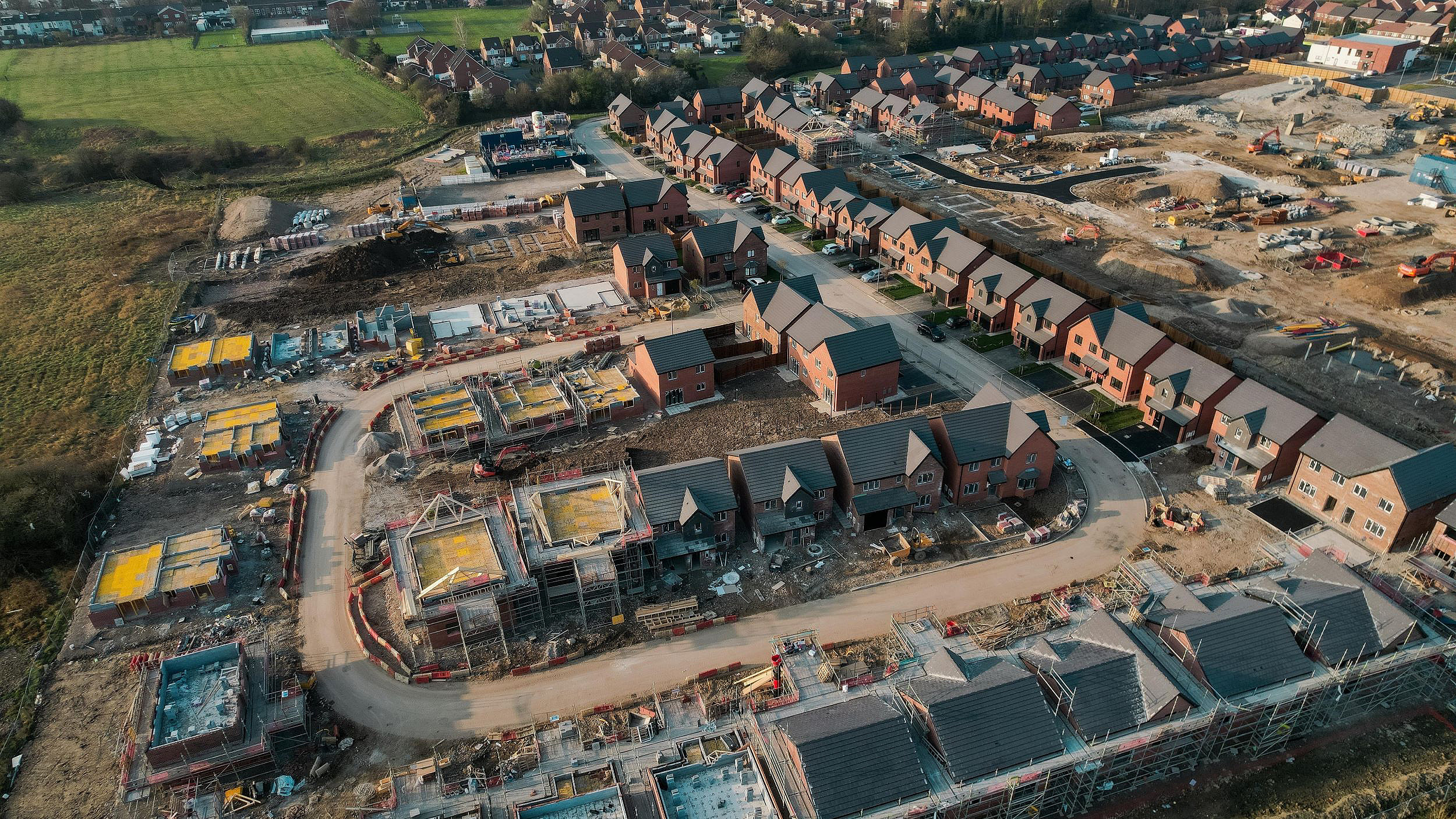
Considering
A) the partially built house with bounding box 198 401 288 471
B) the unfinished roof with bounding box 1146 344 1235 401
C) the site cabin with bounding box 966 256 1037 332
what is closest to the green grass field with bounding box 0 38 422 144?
the partially built house with bounding box 198 401 288 471

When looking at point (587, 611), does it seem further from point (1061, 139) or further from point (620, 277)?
point (1061, 139)

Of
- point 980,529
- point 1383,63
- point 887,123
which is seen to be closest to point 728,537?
point 980,529

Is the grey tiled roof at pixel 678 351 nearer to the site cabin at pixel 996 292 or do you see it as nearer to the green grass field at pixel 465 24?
the site cabin at pixel 996 292

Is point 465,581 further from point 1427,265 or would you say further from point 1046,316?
point 1427,265

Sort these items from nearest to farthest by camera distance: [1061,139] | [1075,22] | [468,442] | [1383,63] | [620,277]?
[468,442]
[620,277]
[1061,139]
[1383,63]
[1075,22]

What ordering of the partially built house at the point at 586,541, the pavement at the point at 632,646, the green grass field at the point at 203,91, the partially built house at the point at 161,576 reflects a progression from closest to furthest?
the pavement at the point at 632,646 < the partially built house at the point at 586,541 < the partially built house at the point at 161,576 < the green grass field at the point at 203,91

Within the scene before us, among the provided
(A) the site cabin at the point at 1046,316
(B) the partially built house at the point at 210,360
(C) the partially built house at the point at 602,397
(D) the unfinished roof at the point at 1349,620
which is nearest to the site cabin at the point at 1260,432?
(D) the unfinished roof at the point at 1349,620

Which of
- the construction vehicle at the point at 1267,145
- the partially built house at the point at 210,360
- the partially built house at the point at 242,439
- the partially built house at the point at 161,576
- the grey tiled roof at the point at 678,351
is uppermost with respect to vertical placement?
the construction vehicle at the point at 1267,145
